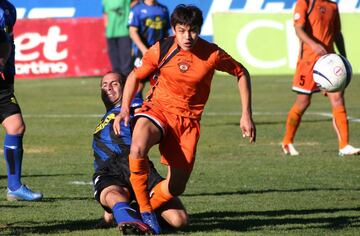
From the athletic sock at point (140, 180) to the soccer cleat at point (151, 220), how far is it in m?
0.03

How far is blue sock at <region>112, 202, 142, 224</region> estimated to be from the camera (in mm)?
8103

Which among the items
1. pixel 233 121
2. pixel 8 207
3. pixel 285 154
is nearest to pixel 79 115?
pixel 233 121

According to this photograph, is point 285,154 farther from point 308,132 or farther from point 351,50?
point 351,50

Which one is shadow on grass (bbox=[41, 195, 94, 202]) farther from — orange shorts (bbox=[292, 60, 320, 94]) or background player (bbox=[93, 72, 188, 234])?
orange shorts (bbox=[292, 60, 320, 94])

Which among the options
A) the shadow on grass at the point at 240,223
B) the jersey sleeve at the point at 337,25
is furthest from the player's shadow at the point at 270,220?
the jersey sleeve at the point at 337,25

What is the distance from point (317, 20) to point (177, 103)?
592cm

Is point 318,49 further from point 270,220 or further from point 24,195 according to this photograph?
point 270,220

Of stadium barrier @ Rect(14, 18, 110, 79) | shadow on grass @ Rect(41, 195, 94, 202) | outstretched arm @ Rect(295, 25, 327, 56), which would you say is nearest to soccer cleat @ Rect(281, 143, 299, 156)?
outstretched arm @ Rect(295, 25, 327, 56)

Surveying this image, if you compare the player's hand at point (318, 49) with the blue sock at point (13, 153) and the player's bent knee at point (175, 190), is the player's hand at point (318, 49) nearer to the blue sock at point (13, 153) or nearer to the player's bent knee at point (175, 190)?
the blue sock at point (13, 153)

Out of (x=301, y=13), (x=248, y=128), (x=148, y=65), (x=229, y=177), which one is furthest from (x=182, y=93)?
(x=301, y=13)

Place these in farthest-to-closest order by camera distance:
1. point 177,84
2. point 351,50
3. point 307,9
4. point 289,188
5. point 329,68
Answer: point 351,50 < point 307,9 < point 329,68 < point 289,188 < point 177,84

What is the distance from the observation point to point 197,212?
9.59 metres

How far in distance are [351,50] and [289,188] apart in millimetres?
18142

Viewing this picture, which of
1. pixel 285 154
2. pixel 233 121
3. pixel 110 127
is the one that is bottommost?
pixel 233 121
